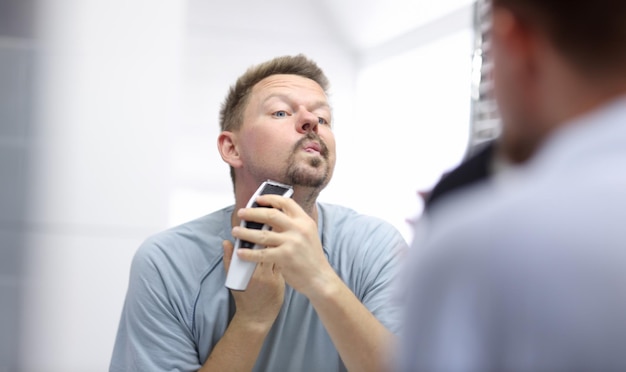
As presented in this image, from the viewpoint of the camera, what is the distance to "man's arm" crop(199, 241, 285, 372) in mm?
1185

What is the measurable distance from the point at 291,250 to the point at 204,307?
0.69 feet

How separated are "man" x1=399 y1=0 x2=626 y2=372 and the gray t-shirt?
841mm

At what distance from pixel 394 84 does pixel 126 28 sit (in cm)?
73

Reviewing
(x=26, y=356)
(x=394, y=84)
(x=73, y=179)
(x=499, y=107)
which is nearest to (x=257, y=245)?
(x=499, y=107)

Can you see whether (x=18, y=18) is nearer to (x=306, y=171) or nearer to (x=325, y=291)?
(x=306, y=171)

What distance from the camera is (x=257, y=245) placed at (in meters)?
1.16

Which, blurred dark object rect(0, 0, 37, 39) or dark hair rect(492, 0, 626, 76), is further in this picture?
blurred dark object rect(0, 0, 37, 39)

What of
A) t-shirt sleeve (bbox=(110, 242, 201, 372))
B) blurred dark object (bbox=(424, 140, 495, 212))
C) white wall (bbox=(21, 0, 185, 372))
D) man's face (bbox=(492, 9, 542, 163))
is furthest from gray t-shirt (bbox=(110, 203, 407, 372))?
man's face (bbox=(492, 9, 542, 163))

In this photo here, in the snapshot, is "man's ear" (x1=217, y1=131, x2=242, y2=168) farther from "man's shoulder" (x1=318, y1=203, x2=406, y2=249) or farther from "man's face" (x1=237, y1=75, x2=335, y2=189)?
"man's shoulder" (x1=318, y1=203, x2=406, y2=249)

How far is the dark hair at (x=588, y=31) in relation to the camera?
39 centimetres

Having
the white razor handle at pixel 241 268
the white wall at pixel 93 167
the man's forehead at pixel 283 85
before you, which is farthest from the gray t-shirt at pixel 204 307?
the white wall at pixel 93 167

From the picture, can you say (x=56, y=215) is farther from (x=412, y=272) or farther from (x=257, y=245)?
(x=412, y=272)

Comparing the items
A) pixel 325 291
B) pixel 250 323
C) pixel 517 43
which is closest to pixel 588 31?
pixel 517 43

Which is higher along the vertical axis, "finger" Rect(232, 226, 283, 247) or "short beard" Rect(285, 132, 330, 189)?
"short beard" Rect(285, 132, 330, 189)
